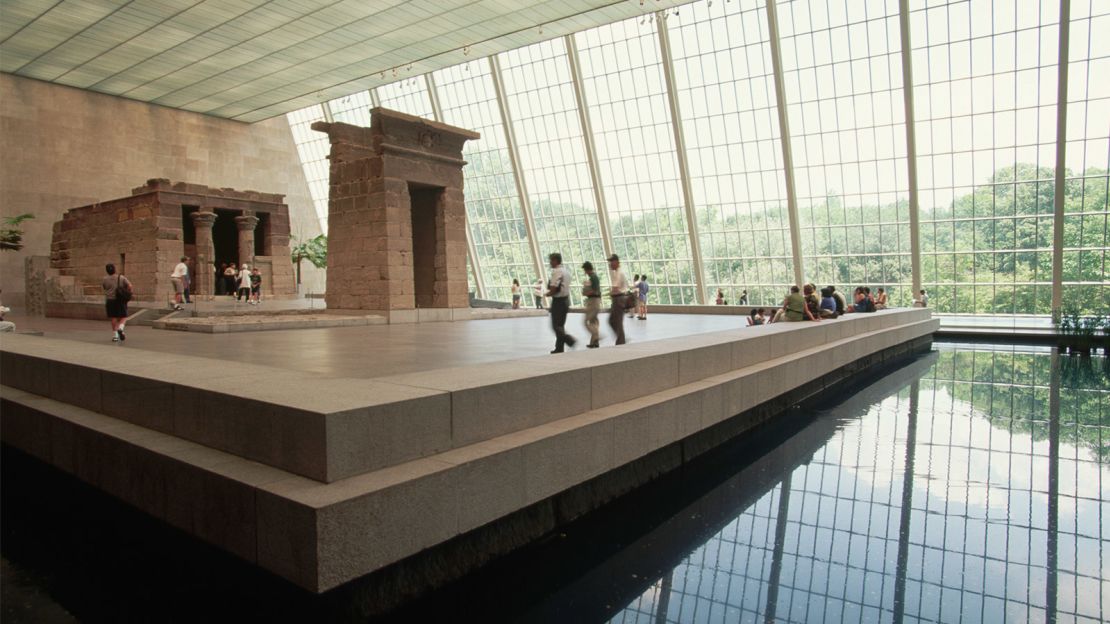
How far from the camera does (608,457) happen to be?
5625 millimetres

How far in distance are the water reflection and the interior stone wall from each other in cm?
3596

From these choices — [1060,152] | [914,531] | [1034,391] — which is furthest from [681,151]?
[914,531]

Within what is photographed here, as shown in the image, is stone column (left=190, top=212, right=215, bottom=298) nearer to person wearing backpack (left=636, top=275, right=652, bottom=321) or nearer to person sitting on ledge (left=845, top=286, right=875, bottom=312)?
person wearing backpack (left=636, top=275, right=652, bottom=321)

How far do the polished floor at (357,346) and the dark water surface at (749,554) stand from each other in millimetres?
1892

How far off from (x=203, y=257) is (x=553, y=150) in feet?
51.6

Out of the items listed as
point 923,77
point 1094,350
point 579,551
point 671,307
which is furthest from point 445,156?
point 1094,350

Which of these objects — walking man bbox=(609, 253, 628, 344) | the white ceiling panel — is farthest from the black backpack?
the white ceiling panel

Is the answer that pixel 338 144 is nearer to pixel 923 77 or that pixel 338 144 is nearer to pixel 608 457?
pixel 608 457

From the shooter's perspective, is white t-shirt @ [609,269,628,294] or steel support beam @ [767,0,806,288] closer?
white t-shirt @ [609,269,628,294]

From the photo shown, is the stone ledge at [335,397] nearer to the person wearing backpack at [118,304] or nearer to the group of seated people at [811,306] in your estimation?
the person wearing backpack at [118,304]

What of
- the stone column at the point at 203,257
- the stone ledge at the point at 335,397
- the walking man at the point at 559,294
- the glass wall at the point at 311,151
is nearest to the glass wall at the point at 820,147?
the glass wall at the point at 311,151

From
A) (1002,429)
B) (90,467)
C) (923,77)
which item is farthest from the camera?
(923,77)

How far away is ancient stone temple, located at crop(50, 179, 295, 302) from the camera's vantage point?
22.3m

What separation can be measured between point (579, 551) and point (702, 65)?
25.7 m
